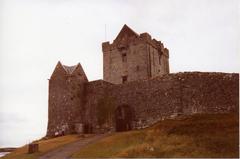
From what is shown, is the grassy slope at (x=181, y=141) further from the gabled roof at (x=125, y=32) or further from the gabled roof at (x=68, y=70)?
the gabled roof at (x=125, y=32)

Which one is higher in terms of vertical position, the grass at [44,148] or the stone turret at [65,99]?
the stone turret at [65,99]

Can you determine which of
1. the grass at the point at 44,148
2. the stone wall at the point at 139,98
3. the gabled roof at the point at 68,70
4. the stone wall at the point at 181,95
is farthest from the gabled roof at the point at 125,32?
the grass at the point at 44,148

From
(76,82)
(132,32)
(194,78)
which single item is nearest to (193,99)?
(194,78)

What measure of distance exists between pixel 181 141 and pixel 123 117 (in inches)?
665

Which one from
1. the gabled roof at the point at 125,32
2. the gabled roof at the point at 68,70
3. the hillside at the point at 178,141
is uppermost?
the gabled roof at the point at 125,32

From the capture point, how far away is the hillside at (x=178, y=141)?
3250 centimetres

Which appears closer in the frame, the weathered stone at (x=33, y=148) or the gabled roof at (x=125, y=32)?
the weathered stone at (x=33, y=148)

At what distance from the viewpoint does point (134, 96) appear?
2009 inches

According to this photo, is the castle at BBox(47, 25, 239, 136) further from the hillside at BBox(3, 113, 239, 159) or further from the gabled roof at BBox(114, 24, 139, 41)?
the hillside at BBox(3, 113, 239, 159)

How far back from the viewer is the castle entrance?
5119 cm

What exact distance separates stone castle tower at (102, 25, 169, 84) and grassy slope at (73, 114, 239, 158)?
60.4ft

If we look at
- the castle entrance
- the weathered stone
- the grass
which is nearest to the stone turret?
the grass

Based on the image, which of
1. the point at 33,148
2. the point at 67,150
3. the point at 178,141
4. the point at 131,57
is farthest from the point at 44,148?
the point at 131,57

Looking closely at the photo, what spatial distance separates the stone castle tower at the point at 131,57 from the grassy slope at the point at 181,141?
18395 mm
